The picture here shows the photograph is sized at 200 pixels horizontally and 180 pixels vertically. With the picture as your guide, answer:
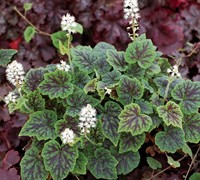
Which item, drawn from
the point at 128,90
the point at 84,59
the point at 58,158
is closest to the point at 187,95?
the point at 128,90

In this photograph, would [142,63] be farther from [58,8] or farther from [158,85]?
[58,8]

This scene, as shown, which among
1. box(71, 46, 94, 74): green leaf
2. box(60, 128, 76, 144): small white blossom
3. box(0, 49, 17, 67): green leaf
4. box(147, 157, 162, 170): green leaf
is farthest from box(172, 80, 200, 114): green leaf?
box(0, 49, 17, 67): green leaf

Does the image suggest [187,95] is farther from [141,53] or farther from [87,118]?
[87,118]

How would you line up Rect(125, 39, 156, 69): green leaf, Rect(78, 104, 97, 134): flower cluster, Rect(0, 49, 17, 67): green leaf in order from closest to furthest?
Rect(78, 104, 97, 134): flower cluster < Rect(125, 39, 156, 69): green leaf < Rect(0, 49, 17, 67): green leaf

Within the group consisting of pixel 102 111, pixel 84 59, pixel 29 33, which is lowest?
pixel 29 33

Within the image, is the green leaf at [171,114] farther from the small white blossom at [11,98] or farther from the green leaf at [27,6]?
the green leaf at [27,6]

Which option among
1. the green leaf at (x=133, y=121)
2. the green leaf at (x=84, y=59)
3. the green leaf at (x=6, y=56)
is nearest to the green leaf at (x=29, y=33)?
the green leaf at (x=6, y=56)

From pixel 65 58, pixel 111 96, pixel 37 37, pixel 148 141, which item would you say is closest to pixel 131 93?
pixel 111 96

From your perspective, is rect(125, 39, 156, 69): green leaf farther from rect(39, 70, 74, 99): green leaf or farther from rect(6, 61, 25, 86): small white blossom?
rect(6, 61, 25, 86): small white blossom
